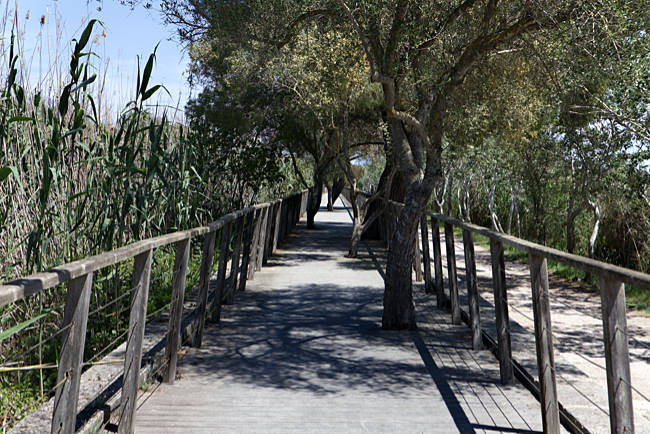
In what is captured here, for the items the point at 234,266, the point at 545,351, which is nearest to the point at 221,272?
the point at 234,266

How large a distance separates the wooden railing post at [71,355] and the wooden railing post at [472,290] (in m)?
3.46

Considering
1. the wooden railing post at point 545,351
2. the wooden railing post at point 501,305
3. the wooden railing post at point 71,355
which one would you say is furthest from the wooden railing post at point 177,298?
the wooden railing post at point 545,351

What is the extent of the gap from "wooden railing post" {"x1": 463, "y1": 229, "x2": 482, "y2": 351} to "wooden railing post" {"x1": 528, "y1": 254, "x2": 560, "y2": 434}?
1.80 meters

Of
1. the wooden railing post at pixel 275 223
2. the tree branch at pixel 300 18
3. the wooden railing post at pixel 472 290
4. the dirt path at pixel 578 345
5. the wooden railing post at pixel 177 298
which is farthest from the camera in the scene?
the wooden railing post at pixel 275 223

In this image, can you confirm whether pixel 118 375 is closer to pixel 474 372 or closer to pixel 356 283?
pixel 474 372

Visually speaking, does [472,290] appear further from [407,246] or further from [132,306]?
[132,306]

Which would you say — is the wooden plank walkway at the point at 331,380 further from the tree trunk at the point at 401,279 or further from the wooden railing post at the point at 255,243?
the wooden railing post at the point at 255,243

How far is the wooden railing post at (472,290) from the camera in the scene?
5.49 m

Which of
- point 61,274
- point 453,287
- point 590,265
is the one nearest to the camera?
point 61,274

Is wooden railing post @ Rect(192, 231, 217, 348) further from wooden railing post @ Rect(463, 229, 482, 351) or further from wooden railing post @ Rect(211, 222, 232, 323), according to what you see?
wooden railing post @ Rect(463, 229, 482, 351)

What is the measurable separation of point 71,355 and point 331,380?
8.08 ft

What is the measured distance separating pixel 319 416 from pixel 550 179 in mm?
11166

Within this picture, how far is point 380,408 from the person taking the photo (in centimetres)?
419

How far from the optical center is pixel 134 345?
3.53 meters
